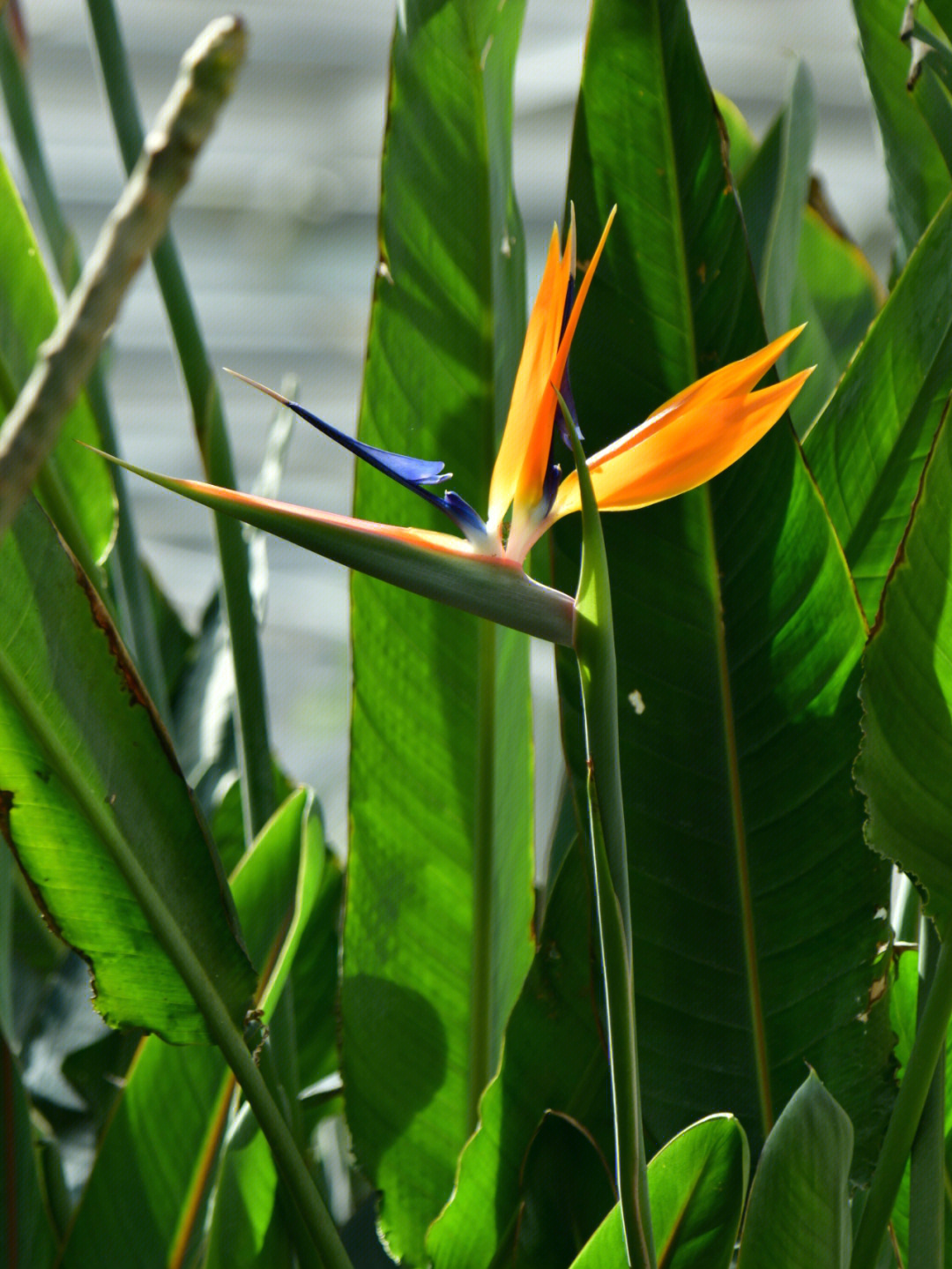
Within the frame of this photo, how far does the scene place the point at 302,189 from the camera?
2.35 meters

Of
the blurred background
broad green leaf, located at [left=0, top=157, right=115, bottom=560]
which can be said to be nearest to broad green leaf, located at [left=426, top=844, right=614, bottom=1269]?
broad green leaf, located at [left=0, top=157, right=115, bottom=560]

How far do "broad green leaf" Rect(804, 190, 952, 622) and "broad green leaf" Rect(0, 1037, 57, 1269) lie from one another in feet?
1.28

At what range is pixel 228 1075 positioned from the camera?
507 millimetres

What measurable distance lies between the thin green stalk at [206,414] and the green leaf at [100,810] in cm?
9

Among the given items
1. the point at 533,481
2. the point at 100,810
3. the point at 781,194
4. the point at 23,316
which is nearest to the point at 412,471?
the point at 533,481

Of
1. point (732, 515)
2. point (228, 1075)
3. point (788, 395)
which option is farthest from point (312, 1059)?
point (788, 395)

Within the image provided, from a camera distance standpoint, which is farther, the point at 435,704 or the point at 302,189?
the point at 302,189

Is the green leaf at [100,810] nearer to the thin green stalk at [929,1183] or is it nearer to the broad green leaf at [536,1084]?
the broad green leaf at [536,1084]

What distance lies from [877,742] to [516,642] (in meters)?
0.18

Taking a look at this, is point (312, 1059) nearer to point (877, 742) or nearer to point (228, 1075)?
point (228, 1075)

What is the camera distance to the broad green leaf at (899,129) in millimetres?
463

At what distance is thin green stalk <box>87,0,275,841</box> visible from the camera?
441 mm

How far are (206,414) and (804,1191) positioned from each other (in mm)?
331

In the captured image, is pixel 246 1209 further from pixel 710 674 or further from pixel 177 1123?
pixel 710 674
